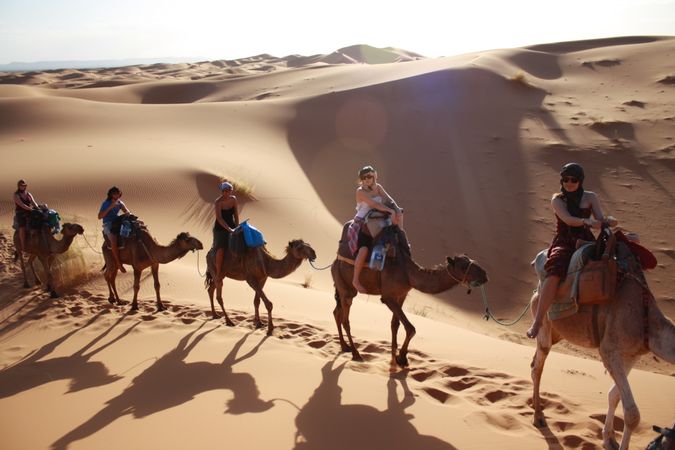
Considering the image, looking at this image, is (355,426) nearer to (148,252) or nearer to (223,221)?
(223,221)

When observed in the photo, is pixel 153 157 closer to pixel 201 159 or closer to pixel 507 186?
pixel 201 159

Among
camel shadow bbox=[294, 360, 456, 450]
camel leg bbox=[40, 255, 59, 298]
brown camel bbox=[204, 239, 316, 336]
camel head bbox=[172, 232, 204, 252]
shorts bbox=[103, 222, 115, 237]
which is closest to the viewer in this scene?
camel shadow bbox=[294, 360, 456, 450]

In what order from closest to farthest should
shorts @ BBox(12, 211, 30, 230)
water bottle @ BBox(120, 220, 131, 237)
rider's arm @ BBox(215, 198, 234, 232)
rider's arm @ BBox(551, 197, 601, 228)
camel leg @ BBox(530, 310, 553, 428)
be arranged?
rider's arm @ BBox(551, 197, 601, 228) < camel leg @ BBox(530, 310, 553, 428) < rider's arm @ BBox(215, 198, 234, 232) < water bottle @ BBox(120, 220, 131, 237) < shorts @ BBox(12, 211, 30, 230)

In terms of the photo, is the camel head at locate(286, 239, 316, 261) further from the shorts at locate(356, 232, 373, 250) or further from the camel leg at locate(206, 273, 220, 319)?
the camel leg at locate(206, 273, 220, 319)

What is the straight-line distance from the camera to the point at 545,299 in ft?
17.5

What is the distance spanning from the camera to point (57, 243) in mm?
10852

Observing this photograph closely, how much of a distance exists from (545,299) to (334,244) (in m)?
9.90

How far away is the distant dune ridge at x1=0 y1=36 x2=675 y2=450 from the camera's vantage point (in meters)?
5.81

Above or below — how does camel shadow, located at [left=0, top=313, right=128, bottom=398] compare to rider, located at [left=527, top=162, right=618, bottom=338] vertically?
below

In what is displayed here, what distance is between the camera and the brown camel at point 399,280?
20.9 feet

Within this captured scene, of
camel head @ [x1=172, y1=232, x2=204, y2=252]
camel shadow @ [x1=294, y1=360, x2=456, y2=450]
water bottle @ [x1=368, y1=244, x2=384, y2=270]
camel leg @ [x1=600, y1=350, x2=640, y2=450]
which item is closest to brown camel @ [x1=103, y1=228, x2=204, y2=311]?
camel head @ [x1=172, y1=232, x2=204, y2=252]

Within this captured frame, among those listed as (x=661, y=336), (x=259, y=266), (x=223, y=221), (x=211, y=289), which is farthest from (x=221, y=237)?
(x=661, y=336)

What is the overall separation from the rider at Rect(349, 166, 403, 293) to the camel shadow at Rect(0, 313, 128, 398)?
12.3 ft

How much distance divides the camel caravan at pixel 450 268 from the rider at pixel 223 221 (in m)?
0.02
